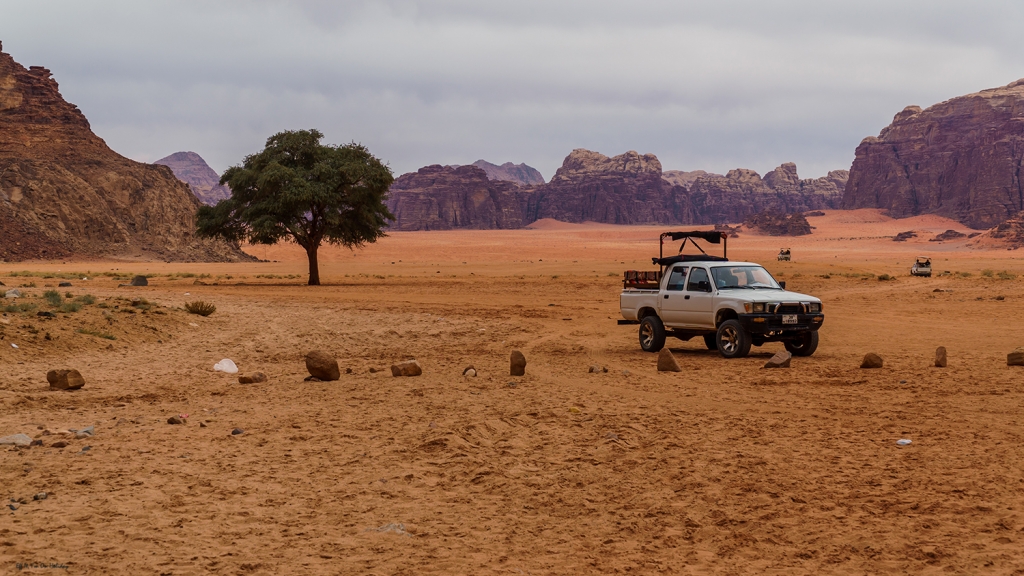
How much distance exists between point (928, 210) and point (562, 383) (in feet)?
663

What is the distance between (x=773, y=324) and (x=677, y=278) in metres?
2.39

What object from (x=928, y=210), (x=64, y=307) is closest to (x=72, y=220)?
(x=64, y=307)

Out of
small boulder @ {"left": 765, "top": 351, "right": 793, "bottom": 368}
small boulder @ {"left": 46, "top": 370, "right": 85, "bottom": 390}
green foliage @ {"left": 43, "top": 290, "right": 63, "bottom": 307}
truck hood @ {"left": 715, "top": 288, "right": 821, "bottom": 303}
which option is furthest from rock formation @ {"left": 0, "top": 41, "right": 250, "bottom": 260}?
small boulder @ {"left": 765, "top": 351, "right": 793, "bottom": 368}

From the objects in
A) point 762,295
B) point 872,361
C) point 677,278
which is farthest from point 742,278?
point 872,361

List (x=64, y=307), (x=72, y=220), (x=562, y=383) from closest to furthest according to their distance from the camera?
(x=562, y=383) → (x=64, y=307) → (x=72, y=220)

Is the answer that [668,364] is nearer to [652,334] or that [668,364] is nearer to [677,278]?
[652,334]

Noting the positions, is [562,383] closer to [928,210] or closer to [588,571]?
[588,571]

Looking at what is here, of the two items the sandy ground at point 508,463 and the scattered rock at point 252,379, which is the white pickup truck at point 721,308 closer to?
the sandy ground at point 508,463

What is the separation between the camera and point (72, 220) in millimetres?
84000

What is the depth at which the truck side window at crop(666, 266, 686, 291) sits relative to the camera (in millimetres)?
17141

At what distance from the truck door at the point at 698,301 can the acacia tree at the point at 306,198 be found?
2723 centimetres

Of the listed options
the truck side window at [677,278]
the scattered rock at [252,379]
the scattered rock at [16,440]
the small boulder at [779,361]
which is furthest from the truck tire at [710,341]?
the scattered rock at [16,440]

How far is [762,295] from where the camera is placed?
15.9m

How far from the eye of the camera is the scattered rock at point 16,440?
8.51 metres
